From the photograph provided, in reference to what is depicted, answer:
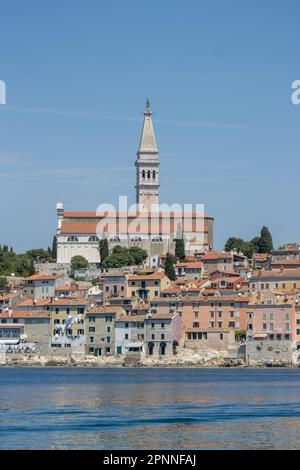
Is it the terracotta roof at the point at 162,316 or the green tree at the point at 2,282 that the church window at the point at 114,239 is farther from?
the terracotta roof at the point at 162,316

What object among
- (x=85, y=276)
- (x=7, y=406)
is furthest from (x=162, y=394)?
(x=85, y=276)

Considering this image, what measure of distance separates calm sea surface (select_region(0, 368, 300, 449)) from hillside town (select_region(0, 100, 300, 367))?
63.6ft

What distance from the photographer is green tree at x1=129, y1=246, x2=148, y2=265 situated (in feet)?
390

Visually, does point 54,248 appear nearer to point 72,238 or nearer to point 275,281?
point 72,238

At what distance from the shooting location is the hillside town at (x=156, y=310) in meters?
87.8

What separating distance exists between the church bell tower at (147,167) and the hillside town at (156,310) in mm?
25214

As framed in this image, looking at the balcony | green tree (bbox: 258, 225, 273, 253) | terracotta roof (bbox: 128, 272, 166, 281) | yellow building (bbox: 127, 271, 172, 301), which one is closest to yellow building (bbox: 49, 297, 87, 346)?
the balcony

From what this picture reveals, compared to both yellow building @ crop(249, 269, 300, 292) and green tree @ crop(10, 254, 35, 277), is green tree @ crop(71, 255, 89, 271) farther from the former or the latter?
yellow building @ crop(249, 269, 300, 292)

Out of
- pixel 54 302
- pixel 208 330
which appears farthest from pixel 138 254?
pixel 208 330

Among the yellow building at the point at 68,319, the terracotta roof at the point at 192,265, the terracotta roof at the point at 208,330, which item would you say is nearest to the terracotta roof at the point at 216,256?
→ the terracotta roof at the point at 192,265
